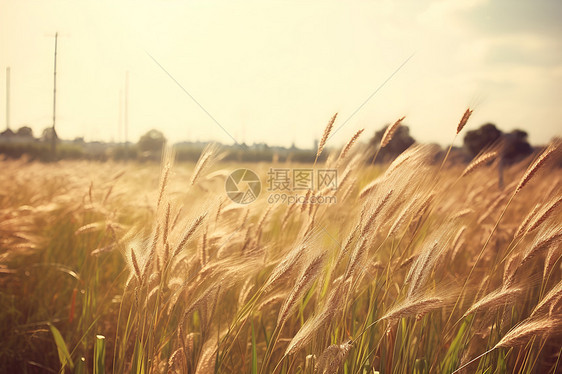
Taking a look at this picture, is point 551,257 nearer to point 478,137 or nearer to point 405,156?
point 405,156

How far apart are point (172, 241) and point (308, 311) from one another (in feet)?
2.93

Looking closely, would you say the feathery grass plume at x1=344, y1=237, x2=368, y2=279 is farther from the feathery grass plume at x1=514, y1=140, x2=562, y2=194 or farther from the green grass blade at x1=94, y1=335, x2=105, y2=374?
the green grass blade at x1=94, y1=335, x2=105, y2=374

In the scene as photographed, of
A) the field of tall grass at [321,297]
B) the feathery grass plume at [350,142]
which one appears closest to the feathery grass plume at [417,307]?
the field of tall grass at [321,297]

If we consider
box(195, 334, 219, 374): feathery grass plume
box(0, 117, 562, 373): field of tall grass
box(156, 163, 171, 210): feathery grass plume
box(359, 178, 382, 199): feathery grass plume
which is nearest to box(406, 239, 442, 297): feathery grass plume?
box(0, 117, 562, 373): field of tall grass

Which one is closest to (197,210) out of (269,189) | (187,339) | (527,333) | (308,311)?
(187,339)

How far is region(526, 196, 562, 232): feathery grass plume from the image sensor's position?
1.33m

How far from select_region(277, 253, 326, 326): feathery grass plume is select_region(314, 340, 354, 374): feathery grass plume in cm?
14

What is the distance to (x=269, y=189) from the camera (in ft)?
9.95

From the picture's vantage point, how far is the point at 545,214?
1.35m

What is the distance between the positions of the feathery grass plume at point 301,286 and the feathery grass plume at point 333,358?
0.14m

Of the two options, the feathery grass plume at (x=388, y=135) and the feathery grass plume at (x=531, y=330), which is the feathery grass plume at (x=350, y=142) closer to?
the feathery grass plume at (x=388, y=135)

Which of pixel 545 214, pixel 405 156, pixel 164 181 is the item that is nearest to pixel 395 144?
pixel 405 156

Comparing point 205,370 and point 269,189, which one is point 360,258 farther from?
point 269,189

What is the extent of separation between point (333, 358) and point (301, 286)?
20 centimetres
